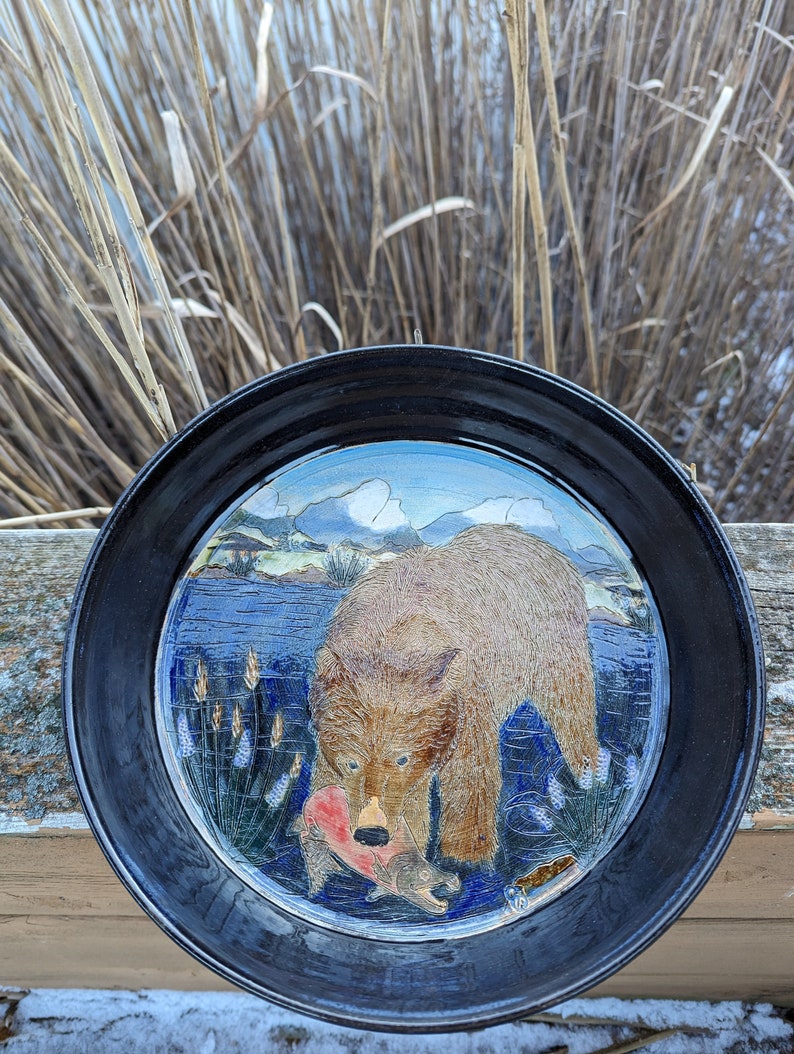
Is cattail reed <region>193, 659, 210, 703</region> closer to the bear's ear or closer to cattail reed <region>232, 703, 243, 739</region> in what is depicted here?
cattail reed <region>232, 703, 243, 739</region>

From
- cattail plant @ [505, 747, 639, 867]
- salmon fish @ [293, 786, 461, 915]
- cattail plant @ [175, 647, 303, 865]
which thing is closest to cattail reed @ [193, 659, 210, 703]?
cattail plant @ [175, 647, 303, 865]

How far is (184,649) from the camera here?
47cm

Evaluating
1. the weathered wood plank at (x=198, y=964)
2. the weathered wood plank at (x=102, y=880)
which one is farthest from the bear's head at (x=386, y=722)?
the weathered wood plank at (x=198, y=964)

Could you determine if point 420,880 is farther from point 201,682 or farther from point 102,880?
point 102,880

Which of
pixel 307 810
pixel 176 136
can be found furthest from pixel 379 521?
pixel 176 136

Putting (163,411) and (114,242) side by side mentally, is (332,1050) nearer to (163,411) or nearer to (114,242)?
(163,411)

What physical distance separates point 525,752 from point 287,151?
0.84 m

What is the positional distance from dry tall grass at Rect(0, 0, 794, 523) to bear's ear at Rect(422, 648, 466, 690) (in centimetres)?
31

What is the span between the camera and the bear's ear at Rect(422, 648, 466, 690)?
0.47 meters

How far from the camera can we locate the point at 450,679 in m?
0.47

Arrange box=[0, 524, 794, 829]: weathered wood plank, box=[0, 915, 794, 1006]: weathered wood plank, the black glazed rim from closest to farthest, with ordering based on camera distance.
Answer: the black glazed rim, box=[0, 524, 794, 829]: weathered wood plank, box=[0, 915, 794, 1006]: weathered wood plank

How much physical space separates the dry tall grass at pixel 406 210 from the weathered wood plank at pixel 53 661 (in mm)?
114

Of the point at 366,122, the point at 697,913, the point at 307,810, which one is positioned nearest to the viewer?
the point at 307,810

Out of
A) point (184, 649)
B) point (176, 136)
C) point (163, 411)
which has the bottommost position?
point (184, 649)
